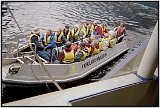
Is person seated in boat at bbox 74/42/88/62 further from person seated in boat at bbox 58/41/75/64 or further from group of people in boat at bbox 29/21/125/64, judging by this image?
person seated in boat at bbox 58/41/75/64

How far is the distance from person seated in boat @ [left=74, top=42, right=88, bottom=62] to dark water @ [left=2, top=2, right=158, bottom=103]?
15.3 feet

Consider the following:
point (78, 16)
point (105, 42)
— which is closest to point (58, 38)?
point (105, 42)

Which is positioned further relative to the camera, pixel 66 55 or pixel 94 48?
pixel 94 48

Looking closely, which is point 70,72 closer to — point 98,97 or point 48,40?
point 48,40

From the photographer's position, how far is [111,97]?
6.95 feet

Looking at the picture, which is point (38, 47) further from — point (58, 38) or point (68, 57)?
point (58, 38)

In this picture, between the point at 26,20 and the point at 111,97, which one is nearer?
the point at 111,97

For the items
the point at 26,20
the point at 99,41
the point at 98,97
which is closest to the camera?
the point at 98,97

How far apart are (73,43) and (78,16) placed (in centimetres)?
1056

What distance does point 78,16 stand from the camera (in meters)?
19.3

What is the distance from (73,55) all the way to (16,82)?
1904 millimetres

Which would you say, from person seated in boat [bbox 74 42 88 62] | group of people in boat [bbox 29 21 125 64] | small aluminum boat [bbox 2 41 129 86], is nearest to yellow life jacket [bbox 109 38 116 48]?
group of people in boat [bbox 29 21 125 64]

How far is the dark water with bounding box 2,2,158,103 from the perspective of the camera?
1546 centimetres

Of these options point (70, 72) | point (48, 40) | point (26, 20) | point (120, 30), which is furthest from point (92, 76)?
point (26, 20)
